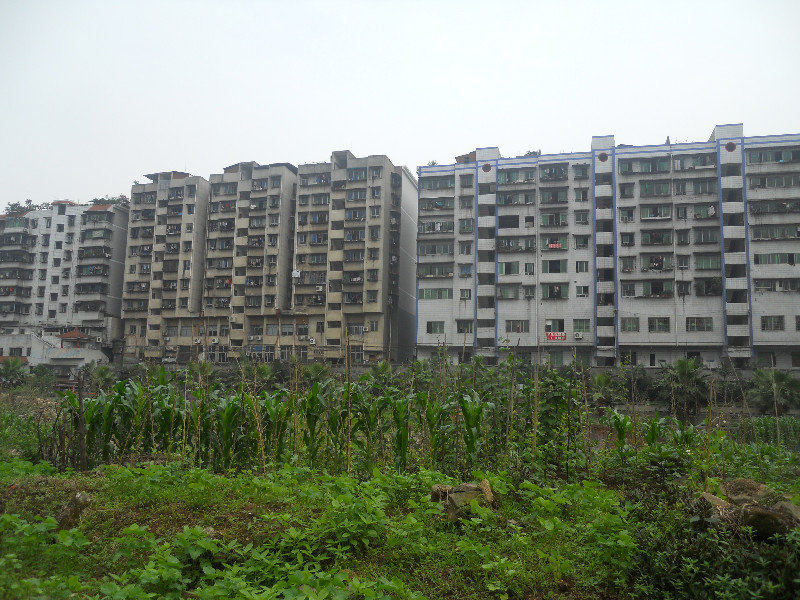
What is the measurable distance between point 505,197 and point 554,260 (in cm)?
776

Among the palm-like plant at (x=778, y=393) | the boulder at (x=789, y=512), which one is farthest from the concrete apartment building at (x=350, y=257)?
the boulder at (x=789, y=512)

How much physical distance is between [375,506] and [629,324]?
46891mm

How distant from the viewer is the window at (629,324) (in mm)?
48156

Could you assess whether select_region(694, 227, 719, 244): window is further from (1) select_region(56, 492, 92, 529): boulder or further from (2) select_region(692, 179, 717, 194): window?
(1) select_region(56, 492, 92, 529): boulder

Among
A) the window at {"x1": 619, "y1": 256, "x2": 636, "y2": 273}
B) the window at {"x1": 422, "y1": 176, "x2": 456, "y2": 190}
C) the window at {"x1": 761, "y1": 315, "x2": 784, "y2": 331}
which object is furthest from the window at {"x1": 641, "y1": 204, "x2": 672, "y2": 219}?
the window at {"x1": 422, "y1": 176, "x2": 456, "y2": 190}

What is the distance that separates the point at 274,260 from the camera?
60531mm

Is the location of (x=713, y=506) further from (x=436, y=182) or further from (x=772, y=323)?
(x=436, y=182)

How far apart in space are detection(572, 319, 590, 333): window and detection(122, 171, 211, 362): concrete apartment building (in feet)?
135

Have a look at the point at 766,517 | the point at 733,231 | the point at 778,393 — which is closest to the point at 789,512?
the point at 766,517

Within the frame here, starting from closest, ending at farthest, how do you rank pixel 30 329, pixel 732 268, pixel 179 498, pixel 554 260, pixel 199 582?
pixel 199 582 → pixel 179 498 → pixel 732 268 → pixel 554 260 → pixel 30 329

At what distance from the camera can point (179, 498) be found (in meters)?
7.41

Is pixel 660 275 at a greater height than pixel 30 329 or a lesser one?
greater

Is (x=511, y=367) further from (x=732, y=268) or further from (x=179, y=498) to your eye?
(x=732, y=268)

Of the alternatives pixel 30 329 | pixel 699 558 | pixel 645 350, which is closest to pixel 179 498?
pixel 699 558
